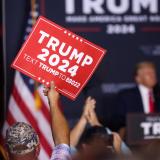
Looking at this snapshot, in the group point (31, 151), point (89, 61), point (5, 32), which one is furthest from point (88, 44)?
point (5, 32)

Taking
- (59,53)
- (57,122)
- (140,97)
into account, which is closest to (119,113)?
(140,97)

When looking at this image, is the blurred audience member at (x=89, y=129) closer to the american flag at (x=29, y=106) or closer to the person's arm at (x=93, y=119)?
the person's arm at (x=93, y=119)

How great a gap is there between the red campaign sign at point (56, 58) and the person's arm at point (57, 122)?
7 cm

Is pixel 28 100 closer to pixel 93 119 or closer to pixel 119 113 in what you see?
pixel 93 119

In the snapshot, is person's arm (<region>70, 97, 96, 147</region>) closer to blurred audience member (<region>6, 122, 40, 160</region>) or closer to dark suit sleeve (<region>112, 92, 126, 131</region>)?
dark suit sleeve (<region>112, 92, 126, 131</region>)

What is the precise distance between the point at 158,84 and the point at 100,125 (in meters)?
0.64

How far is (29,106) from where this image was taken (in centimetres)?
624

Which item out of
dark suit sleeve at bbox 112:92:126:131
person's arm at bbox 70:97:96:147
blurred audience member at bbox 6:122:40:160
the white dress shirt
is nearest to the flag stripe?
person's arm at bbox 70:97:96:147

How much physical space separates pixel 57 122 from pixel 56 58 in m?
0.37

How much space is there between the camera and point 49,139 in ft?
20.6

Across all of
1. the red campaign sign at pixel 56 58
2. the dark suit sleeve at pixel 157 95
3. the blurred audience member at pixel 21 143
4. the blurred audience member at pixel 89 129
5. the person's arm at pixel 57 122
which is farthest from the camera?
the dark suit sleeve at pixel 157 95

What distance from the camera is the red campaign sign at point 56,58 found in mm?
3832

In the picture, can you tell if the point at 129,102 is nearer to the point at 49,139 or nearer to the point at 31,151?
the point at 49,139

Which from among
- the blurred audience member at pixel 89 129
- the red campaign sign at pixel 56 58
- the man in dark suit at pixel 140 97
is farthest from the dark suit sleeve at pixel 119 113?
the red campaign sign at pixel 56 58
